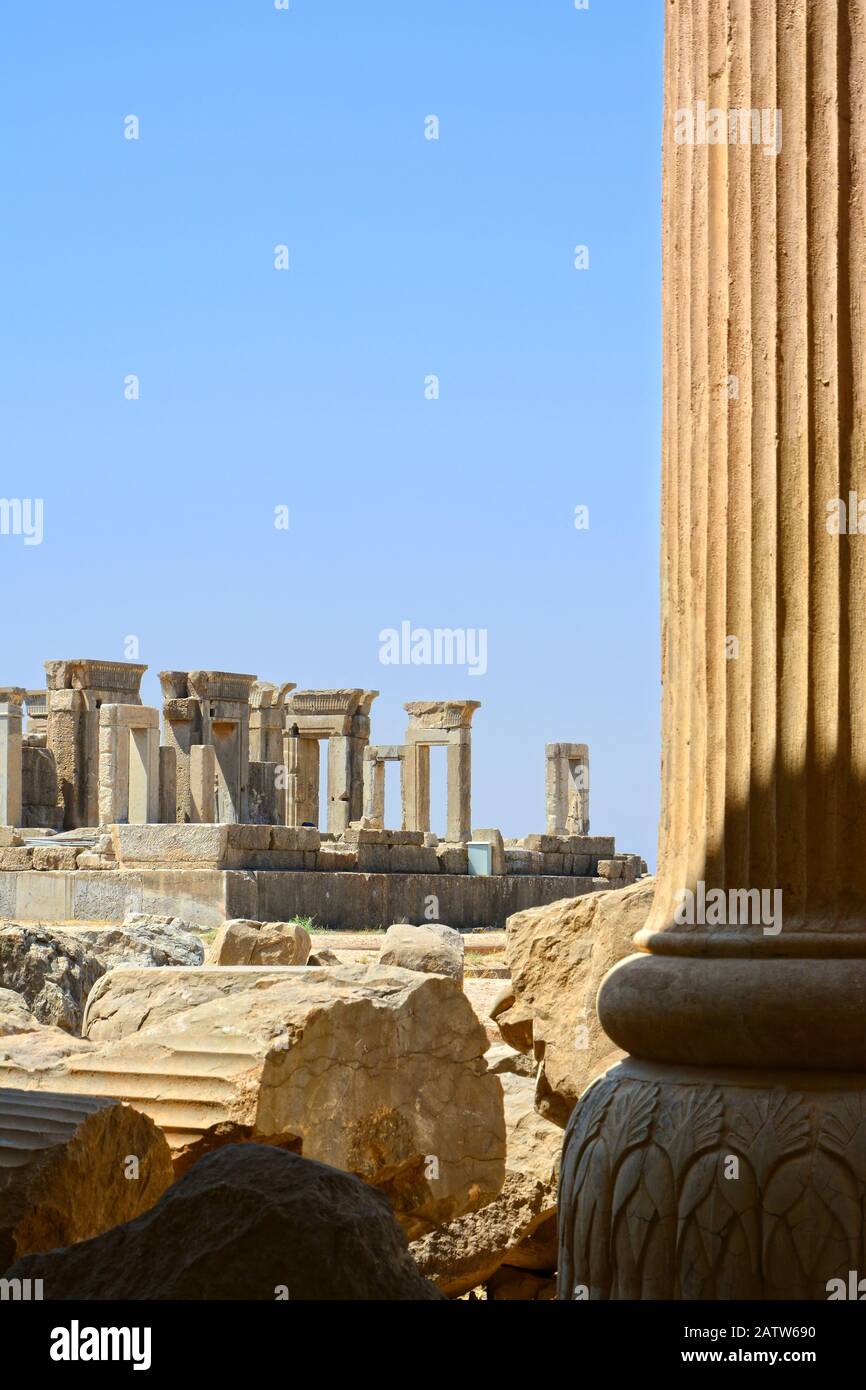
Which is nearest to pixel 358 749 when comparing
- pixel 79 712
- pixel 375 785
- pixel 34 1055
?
pixel 375 785

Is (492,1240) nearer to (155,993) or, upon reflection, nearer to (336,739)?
(155,993)

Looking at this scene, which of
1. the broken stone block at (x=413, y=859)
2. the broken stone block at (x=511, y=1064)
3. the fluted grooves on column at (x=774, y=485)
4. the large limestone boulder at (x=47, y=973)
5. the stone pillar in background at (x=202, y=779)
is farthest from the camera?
the stone pillar in background at (x=202, y=779)

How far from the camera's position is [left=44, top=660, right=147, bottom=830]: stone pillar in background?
3294cm

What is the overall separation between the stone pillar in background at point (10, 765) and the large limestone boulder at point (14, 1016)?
2383 centimetres

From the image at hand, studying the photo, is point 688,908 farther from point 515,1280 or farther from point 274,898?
point 274,898

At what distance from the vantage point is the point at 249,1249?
8.01 ft

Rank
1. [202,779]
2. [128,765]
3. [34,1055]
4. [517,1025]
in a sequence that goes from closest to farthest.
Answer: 1. [34,1055]
2. [517,1025]
3. [128,765]
4. [202,779]

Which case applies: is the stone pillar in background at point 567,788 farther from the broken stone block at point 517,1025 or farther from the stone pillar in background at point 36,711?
the broken stone block at point 517,1025

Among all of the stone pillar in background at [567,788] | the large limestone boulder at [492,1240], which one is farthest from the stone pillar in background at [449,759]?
the large limestone boulder at [492,1240]

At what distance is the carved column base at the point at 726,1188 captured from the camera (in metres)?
2.60

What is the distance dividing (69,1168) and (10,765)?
28.4 meters

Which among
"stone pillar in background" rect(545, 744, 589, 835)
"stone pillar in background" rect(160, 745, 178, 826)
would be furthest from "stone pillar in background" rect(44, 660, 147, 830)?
"stone pillar in background" rect(545, 744, 589, 835)
